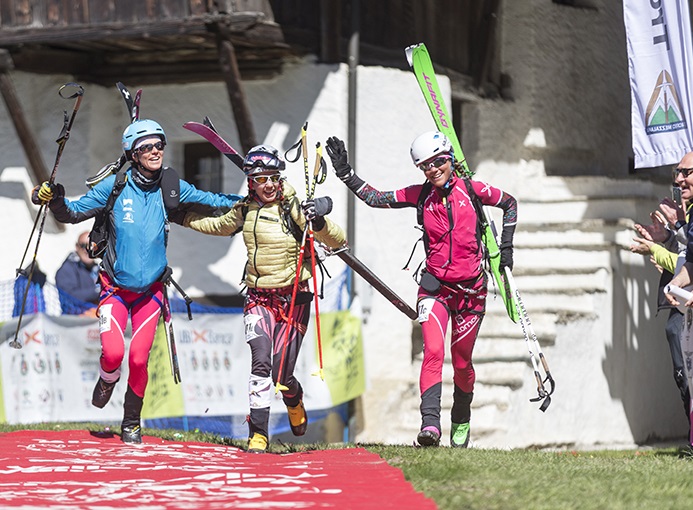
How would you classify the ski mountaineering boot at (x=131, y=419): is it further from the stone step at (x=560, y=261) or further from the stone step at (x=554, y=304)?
the stone step at (x=560, y=261)

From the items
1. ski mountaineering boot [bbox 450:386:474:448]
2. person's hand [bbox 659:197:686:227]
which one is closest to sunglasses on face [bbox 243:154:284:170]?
ski mountaineering boot [bbox 450:386:474:448]

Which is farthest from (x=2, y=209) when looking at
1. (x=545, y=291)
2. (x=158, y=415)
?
(x=545, y=291)

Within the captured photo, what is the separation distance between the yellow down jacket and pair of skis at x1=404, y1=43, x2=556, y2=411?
1.15m

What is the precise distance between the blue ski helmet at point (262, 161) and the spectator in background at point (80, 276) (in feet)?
16.3

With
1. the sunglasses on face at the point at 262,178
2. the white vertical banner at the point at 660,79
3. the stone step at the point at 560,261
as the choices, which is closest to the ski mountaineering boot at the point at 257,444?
the sunglasses on face at the point at 262,178

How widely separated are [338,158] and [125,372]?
4275 millimetres

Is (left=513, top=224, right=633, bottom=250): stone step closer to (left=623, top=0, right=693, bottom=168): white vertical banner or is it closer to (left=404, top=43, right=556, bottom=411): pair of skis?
(left=623, top=0, right=693, bottom=168): white vertical banner

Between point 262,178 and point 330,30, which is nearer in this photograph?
point 262,178

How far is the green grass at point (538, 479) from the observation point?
6.91 meters

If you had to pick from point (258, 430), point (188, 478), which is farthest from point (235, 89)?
point (188, 478)

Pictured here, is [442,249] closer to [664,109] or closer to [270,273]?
[270,273]

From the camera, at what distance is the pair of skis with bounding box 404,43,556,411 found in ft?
31.9

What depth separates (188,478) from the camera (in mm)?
7676

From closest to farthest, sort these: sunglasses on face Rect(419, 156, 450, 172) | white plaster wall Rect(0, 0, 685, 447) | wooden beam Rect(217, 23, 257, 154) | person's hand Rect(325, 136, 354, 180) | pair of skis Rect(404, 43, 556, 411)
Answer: sunglasses on face Rect(419, 156, 450, 172) → person's hand Rect(325, 136, 354, 180) → pair of skis Rect(404, 43, 556, 411) → wooden beam Rect(217, 23, 257, 154) → white plaster wall Rect(0, 0, 685, 447)
